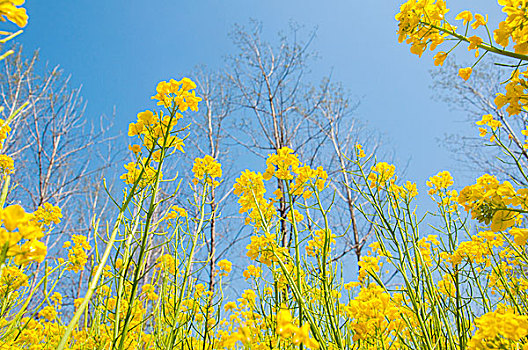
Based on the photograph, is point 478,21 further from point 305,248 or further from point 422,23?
point 305,248

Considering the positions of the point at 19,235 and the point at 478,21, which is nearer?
the point at 19,235

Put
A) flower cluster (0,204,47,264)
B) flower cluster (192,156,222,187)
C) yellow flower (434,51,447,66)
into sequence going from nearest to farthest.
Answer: flower cluster (0,204,47,264), yellow flower (434,51,447,66), flower cluster (192,156,222,187)

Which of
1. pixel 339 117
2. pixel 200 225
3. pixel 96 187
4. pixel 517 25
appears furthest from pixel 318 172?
pixel 96 187

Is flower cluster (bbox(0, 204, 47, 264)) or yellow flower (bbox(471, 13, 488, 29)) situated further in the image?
yellow flower (bbox(471, 13, 488, 29))

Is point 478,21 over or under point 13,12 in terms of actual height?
over

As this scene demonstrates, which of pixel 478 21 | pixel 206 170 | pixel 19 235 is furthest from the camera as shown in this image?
pixel 206 170

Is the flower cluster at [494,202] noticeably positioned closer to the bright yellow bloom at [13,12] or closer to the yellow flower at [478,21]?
the yellow flower at [478,21]

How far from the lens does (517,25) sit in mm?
932

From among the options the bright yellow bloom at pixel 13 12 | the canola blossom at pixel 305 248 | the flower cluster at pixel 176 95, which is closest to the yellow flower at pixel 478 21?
the canola blossom at pixel 305 248

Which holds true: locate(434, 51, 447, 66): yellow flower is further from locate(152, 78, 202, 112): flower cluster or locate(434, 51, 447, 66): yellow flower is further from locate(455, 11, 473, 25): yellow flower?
locate(152, 78, 202, 112): flower cluster

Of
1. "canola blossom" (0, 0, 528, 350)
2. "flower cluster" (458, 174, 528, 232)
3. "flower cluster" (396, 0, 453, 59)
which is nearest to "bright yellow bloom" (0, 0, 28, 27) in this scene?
"canola blossom" (0, 0, 528, 350)

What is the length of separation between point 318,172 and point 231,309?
6.04 feet

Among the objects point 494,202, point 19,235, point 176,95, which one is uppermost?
point 176,95

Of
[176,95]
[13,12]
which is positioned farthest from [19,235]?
[176,95]
